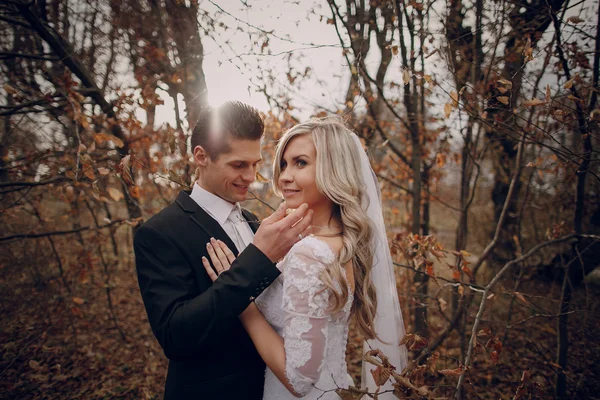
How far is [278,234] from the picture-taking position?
1521 mm

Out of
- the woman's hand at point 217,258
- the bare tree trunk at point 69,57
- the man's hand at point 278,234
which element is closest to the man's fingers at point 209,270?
the woman's hand at point 217,258

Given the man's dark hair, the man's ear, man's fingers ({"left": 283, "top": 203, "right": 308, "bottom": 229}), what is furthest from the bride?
the man's ear

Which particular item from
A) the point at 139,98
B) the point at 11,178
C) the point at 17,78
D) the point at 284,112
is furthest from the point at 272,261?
the point at 17,78

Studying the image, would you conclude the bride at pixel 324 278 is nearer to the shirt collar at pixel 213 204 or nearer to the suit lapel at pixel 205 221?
the suit lapel at pixel 205 221

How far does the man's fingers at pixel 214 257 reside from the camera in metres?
1.63

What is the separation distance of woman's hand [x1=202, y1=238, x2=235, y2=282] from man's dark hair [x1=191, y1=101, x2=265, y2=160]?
620 millimetres

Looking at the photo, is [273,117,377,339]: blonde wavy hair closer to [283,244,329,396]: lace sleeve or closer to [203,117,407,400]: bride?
[203,117,407,400]: bride

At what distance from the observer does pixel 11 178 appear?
3633mm

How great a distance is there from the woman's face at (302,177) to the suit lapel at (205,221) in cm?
43

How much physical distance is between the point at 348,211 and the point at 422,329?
2887 mm

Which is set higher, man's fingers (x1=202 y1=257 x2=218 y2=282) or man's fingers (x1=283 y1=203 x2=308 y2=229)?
man's fingers (x1=283 y1=203 x2=308 y2=229)

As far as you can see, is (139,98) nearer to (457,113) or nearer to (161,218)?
(161,218)

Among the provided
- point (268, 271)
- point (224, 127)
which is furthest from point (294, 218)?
point (224, 127)

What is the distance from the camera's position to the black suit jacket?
55.8 inches
